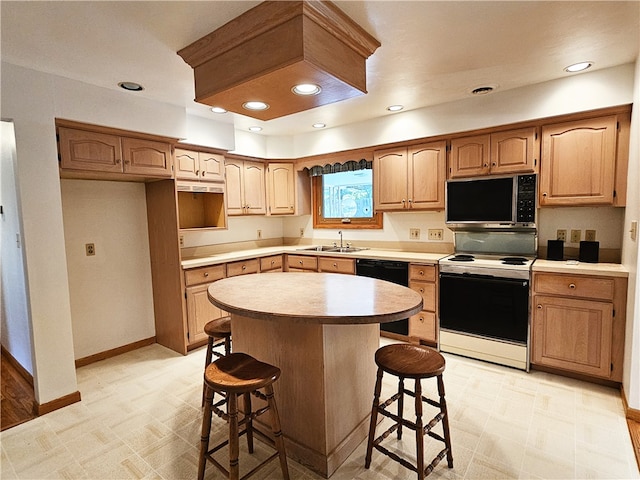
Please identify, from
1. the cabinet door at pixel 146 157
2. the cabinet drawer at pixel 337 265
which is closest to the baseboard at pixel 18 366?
the cabinet door at pixel 146 157

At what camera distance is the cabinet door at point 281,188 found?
4.51m

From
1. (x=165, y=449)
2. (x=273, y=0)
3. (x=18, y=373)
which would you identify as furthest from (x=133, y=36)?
(x=18, y=373)

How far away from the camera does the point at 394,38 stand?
2020 mm

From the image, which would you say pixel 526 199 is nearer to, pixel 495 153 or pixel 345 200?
pixel 495 153

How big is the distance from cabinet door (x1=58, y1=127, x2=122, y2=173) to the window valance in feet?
7.70

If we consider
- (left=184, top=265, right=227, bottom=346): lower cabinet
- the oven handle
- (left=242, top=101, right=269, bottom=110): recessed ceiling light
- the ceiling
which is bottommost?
(left=184, top=265, right=227, bottom=346): lower cabinet

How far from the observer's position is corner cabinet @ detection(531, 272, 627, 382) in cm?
248

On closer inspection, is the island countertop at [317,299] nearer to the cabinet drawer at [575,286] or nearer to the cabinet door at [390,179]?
the cabinet drawer at [575,286]

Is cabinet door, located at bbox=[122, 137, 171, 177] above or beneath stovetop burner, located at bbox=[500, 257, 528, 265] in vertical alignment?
above

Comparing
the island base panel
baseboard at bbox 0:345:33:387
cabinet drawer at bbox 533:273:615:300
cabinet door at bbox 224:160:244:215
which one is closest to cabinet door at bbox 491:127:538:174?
cabinet drawer at bbox 533:273:615:300

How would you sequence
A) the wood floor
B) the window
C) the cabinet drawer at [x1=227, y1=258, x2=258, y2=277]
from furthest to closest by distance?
the window < the cabinet drawer at [x1=227, y1=258, x2=258, y2=277] < the wood floor

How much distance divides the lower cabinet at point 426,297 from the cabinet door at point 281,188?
1962mm

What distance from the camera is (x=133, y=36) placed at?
1939 mm

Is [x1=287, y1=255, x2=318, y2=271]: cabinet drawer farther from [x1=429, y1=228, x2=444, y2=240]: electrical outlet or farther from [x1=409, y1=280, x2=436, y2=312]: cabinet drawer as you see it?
[x1=429, y1=228, x2=444, y2=240]: electrical outlet
